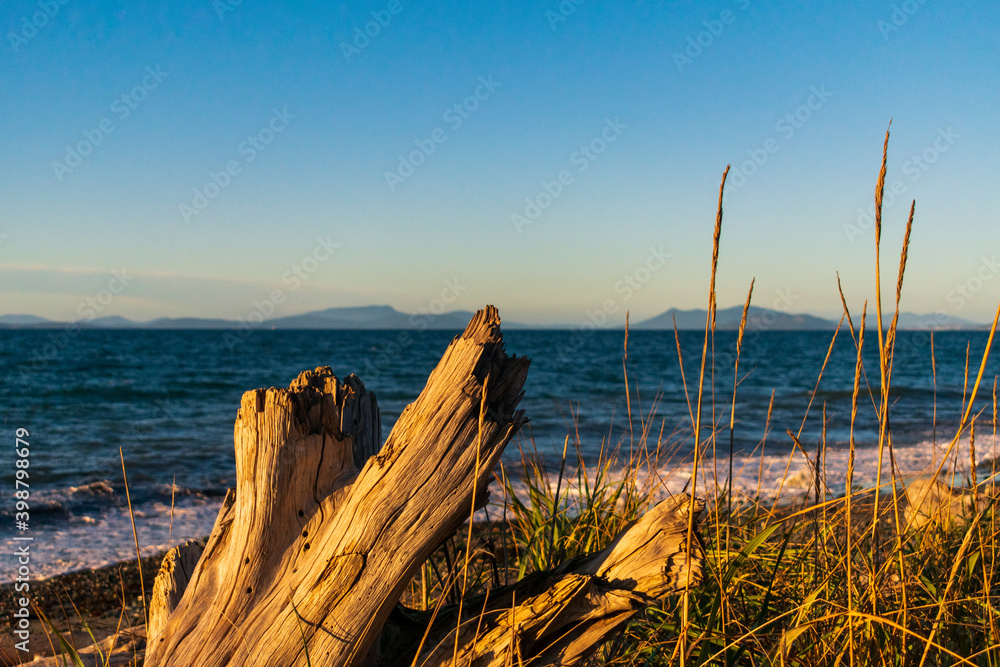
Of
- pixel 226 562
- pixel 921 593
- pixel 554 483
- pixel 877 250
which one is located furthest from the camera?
pixel 554 483

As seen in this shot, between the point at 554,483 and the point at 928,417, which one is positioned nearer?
the point at 554,483

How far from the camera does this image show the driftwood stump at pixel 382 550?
1664 mm

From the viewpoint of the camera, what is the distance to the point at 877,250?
134cm

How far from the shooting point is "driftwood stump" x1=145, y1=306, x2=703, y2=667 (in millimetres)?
1664

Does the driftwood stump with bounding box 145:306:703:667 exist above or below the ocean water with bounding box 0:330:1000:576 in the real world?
above

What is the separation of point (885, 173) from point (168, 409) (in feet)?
50.8

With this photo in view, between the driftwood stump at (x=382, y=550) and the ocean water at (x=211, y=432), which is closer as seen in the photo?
the driftwood stump at (x=382, y=550)

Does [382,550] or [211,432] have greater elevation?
[382,550]

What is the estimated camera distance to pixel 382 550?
170cm

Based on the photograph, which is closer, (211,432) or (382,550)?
(382,550)

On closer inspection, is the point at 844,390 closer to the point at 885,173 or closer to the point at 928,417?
the point at 928,417

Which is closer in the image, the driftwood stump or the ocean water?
the driftwood stump

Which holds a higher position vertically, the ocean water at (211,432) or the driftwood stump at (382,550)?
the driftwood stump at (382,550)

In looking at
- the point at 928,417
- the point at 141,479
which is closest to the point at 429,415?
the point at 141,479
